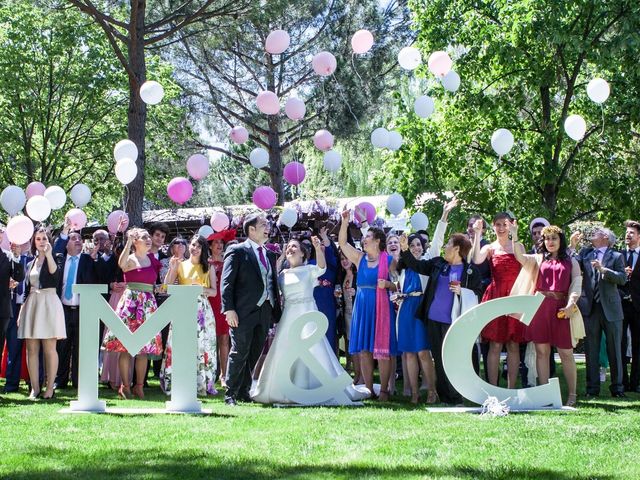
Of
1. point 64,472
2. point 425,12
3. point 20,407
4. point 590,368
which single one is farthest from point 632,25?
point 64,472

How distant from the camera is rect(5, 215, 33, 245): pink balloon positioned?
9.54 metres

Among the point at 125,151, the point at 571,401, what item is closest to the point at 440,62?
the point at 125,151

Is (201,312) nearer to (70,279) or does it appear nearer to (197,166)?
(70,279)

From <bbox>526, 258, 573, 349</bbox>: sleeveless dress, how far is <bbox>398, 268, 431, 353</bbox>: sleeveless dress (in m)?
1.11

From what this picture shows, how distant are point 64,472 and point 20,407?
3.50 m

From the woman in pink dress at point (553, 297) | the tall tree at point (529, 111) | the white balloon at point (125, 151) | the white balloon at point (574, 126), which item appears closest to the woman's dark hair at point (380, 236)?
the woman in pink dress at point (553, 297)

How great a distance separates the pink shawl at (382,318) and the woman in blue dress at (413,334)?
0.13 m

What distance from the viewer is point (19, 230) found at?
9570mm

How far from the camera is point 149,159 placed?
84.0ft

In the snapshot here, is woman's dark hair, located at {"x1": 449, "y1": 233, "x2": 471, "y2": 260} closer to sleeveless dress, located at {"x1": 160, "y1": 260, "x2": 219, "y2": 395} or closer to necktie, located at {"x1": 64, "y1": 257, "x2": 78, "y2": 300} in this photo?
sleeveless dress, located at {"x1": 160, "y1": 260, "x2": 219, "y2": 395}

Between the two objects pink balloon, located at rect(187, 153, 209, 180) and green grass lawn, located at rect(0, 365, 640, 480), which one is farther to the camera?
pink balloon, located at rect(187, 153, 209, 180)

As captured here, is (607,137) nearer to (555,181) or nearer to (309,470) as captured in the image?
(555,181)

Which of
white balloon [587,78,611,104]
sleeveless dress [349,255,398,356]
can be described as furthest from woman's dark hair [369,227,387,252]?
Result: white balloon [587,78,611,104]

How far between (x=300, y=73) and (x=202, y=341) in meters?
13.8
